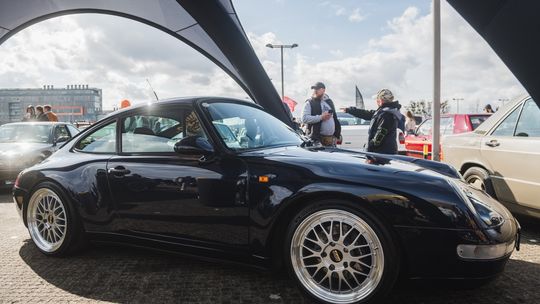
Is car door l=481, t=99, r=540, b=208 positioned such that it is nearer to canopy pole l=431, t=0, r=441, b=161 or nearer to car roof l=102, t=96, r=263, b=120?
car roof l=102, t=96, r=263, b=120

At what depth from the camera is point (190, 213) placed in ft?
9.57

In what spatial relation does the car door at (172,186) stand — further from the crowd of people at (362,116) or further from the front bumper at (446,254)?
the crowd of people at (362,116)

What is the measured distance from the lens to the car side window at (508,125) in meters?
4.49

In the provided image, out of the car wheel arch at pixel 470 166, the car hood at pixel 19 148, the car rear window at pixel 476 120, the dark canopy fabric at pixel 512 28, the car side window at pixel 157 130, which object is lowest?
the car wheel arch at pixel 470 166

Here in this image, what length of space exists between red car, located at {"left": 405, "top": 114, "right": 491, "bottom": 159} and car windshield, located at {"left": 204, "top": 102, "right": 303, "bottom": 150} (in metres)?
6.13

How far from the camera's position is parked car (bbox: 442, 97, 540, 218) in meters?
4.05

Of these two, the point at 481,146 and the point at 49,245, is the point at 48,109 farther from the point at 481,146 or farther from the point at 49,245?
the point at 481,146

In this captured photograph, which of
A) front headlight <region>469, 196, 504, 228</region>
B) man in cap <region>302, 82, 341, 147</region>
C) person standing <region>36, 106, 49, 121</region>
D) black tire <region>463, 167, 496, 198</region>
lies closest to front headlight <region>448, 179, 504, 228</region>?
front headlight <region>469, 196, 504, 228</region>

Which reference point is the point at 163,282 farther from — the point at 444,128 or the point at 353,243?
the point at 444,128

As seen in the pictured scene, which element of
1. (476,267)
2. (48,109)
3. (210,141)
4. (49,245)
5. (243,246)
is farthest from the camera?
(48,109)

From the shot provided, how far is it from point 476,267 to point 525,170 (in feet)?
7.90

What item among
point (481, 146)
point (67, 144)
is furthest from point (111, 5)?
point (481, 146)

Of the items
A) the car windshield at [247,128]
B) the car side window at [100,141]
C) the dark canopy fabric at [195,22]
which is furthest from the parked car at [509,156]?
the dark canopy fabric at [195,22]

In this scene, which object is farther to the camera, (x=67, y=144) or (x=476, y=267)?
(x=67, y=144)
